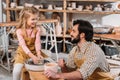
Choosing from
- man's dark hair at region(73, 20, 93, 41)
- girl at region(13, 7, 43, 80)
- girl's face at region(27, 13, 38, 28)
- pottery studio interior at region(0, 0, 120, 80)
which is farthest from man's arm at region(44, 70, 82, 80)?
girl's face at region(27, 13, 38, 28)

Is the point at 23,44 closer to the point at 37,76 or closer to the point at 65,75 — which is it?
the point at 37,76

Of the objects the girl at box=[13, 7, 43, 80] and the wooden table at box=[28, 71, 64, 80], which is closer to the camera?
the wooden table at box=[28, 71, 64, 80]

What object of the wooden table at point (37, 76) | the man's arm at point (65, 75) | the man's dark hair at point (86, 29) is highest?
the man's dark hair at point (86, 29)

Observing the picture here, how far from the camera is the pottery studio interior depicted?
77.4 inches

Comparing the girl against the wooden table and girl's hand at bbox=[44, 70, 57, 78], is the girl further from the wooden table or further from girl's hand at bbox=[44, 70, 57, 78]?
girl's hand at bbox=[44, 70, 57, 78]

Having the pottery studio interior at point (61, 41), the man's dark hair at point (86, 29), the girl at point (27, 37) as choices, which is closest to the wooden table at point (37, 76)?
the pottery studio interior at point (61, 41)

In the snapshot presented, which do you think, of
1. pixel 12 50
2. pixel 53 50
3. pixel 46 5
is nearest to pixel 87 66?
→ pixel 12 50

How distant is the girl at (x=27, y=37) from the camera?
2846 mm

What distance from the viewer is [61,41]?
16.4ft

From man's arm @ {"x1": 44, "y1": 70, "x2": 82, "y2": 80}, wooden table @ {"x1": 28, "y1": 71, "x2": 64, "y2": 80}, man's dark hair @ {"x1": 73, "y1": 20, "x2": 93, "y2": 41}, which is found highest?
man's dark hair @ {"x1": 73, "y1": 20, "x2": 93, "y2": 41}

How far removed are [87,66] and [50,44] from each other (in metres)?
3.12

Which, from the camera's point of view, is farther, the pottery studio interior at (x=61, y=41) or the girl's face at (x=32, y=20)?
the girl's face at (x=32, y=20)

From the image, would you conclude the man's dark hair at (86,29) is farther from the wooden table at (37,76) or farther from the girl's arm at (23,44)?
the girl's arm at (23,44)

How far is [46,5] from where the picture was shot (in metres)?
5.27
